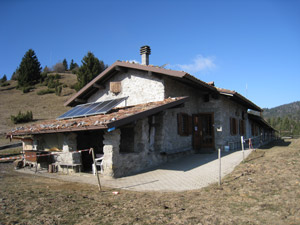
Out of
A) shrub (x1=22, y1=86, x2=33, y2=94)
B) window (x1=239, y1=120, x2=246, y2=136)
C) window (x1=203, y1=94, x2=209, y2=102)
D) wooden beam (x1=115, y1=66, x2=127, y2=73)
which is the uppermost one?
shrub (x1=22, y1=86, x2=33, y2=94)

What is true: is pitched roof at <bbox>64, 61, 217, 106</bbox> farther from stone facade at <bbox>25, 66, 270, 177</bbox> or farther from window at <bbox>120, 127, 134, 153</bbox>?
window at <bbox>120, 127, 134, 153</bbox>

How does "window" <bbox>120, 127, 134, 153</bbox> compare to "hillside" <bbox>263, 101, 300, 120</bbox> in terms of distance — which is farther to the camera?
"hillside" <bbox>263, 101, 300, 120</bbox>

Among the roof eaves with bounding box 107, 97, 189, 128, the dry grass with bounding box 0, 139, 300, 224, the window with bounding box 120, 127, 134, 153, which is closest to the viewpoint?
the dry grass with bounding box 0, 139, 300, 224

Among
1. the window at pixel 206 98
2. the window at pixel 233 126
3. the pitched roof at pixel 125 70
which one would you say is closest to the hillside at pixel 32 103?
the pitched roof at pixel 125 70

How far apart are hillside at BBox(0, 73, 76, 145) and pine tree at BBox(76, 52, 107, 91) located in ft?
10.1

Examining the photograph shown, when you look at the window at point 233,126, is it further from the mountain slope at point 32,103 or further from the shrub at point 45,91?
the shrub at point 45,91

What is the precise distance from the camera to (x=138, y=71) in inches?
488

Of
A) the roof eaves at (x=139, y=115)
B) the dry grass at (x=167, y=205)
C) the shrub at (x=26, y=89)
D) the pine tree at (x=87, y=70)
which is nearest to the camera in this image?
the dry grass at (x=167, y=205)

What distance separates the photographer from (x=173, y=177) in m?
8.41

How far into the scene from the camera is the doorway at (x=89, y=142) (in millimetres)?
12139

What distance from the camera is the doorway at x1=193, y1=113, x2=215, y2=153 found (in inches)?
539

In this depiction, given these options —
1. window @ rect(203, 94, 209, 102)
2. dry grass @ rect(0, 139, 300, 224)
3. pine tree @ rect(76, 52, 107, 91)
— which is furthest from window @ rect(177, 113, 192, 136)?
pine tree @ rect(76, 52, 107, 91)

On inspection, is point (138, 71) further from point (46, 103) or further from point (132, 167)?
point (46, 103)

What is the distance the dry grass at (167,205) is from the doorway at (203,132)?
21.4 ft
